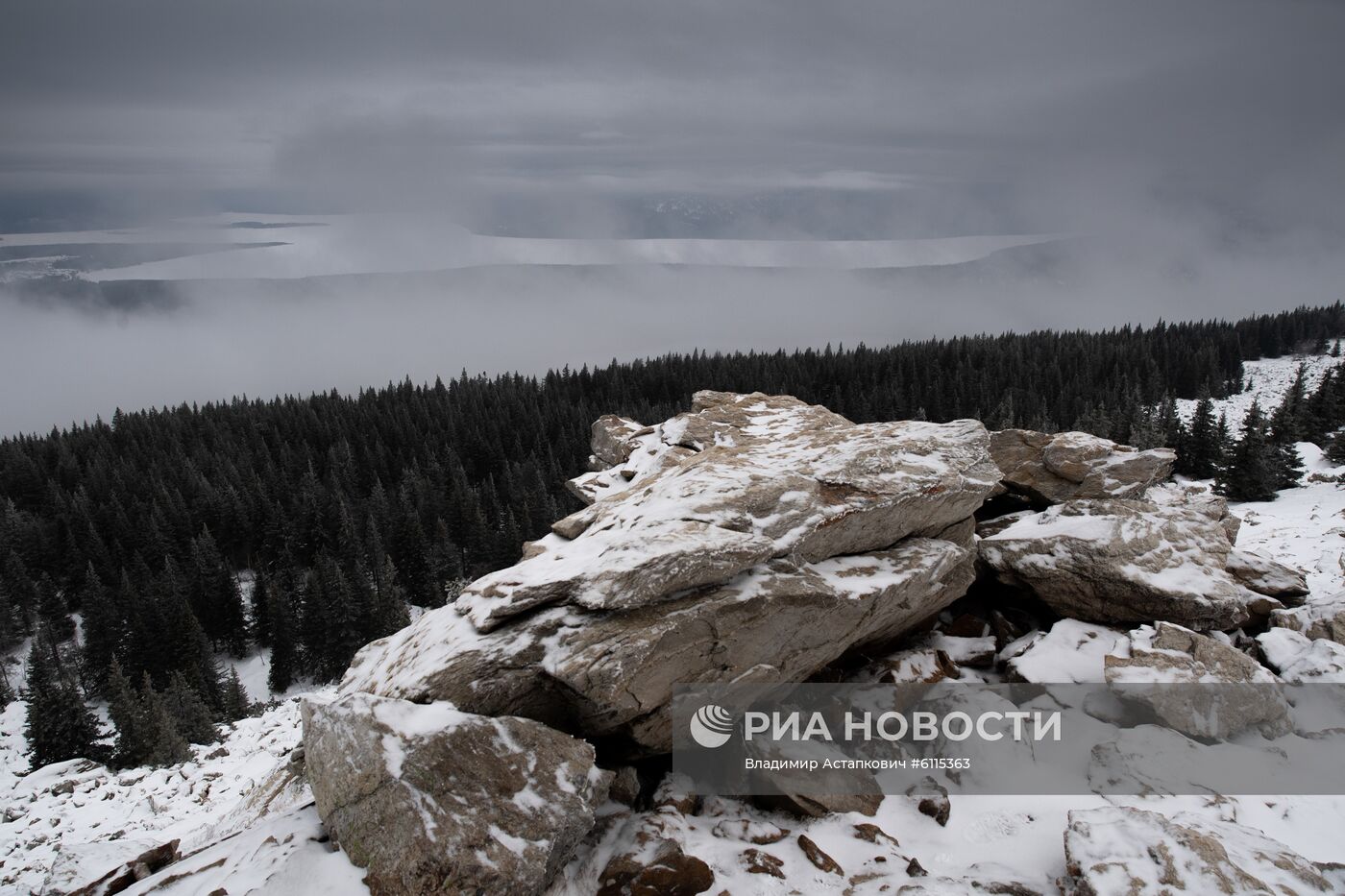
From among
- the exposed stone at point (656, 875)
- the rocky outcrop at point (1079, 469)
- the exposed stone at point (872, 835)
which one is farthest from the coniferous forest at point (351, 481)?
the rocky outcrop at point (1079, 469)

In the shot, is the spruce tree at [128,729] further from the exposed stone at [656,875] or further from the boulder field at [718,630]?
the exposed stone at [656,875]

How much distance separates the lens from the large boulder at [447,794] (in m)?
9.92

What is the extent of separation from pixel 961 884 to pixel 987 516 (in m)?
15.6

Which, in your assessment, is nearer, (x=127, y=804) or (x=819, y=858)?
(x=819, y=858)

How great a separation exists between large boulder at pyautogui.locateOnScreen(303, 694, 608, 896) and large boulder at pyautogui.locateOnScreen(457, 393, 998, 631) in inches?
98.9

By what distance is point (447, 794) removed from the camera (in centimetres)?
1058

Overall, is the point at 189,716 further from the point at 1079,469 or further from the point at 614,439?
the point at 1079,469

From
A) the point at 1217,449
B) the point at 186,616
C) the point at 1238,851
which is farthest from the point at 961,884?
the point at 1217,449

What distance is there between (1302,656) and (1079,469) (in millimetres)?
8744

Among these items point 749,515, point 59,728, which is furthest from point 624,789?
point 59,728

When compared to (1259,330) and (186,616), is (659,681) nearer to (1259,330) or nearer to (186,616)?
(186,616)

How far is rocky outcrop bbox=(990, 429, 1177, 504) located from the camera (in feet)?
74.7

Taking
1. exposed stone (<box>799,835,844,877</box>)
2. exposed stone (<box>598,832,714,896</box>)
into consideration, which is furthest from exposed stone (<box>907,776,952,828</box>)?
exposed stone (<box>598,832,714,896</box>)

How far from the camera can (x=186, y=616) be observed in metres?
63.5
